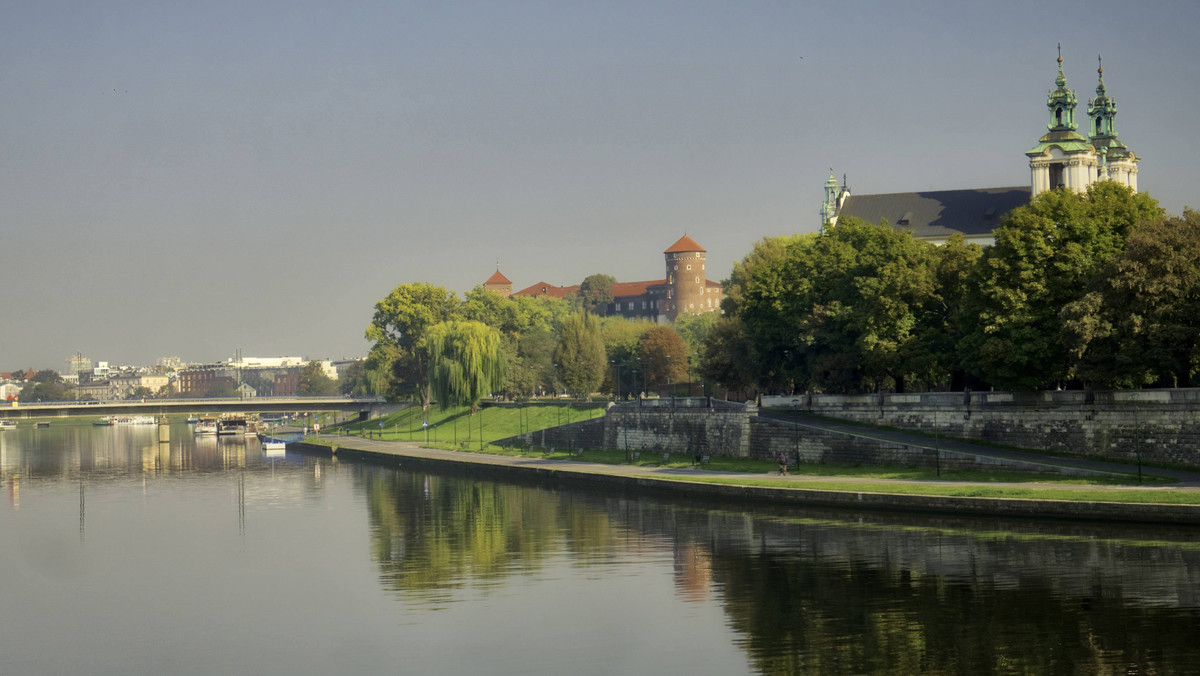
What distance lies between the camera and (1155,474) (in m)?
50.2

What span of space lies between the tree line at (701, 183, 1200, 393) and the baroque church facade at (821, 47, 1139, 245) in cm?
3536

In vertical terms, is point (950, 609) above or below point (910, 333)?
below

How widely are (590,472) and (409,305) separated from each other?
86.2 metres

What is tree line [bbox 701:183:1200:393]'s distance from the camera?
170 feet

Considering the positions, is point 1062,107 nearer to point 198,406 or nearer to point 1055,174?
point 1055,174

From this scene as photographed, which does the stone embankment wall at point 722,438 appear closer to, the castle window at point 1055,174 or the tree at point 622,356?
the tree at point 622,356

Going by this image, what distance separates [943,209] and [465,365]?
161 feet

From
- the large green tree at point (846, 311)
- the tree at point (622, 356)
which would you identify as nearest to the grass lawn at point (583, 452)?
the large green tree at point (846, 311)

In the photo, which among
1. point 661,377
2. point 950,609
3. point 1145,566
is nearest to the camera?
point 950,609

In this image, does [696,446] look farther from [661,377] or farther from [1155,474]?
[661,377]

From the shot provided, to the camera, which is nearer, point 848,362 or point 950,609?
point 950,609

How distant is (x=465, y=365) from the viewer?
123m

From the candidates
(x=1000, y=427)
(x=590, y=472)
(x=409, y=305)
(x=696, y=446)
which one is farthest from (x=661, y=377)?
(x=1000, y=427)

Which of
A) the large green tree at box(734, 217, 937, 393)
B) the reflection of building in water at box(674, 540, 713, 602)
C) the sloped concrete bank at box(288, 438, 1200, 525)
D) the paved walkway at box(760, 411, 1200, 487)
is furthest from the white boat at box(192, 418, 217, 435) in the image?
the reflection of building in water at box(674, 540, 713, 602)
